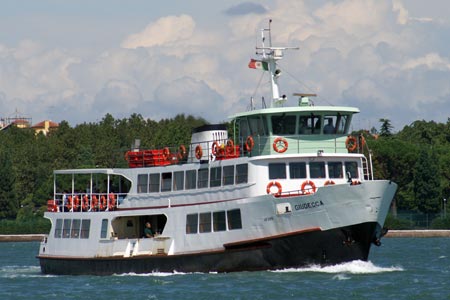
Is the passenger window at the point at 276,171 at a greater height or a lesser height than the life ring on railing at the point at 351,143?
lesser

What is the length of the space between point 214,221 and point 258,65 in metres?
7.20

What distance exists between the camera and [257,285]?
42812 millimetres

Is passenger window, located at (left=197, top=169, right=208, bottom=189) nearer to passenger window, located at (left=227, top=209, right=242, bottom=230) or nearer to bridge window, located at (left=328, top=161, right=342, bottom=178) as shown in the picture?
passenger window, located at (left=227, top=209, right=242, bottom=230)

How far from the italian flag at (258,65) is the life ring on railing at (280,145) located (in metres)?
4.01

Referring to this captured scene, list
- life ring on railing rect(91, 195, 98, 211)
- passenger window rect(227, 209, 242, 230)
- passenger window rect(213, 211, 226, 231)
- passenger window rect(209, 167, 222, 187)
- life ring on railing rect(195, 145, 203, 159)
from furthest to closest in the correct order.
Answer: life ring on railing rect(91, 195, 98, 211), life ring on railing rect(195, 145, 203, 159), passenger window rect(209, 167, 222, 187), passenger window rect(213, 211, 226, 231), passenger window rect(227, 209, 242, 230)

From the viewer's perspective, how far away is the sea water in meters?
41.1

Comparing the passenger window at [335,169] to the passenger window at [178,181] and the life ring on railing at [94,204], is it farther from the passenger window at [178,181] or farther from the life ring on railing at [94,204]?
the life ring on railing at [94,204]

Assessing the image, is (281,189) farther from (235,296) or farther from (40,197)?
(40,197)

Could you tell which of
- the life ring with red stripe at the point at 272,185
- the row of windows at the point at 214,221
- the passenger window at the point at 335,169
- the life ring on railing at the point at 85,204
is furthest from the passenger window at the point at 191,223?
the life ring on railing at the point at 85,204

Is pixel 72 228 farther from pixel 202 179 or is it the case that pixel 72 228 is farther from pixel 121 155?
pixel 121 155

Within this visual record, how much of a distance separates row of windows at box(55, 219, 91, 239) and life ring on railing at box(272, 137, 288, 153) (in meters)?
10.3

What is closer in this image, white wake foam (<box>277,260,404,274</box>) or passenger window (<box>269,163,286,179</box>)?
white wake foam (<box>277,260,404,274</box>)

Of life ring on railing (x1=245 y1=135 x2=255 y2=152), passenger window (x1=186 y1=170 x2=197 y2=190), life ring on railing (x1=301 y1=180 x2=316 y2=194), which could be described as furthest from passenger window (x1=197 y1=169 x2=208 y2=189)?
life ring on railing (x1=301 y1=180 x2=316 y2=194)

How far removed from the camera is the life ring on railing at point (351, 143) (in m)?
47.2
